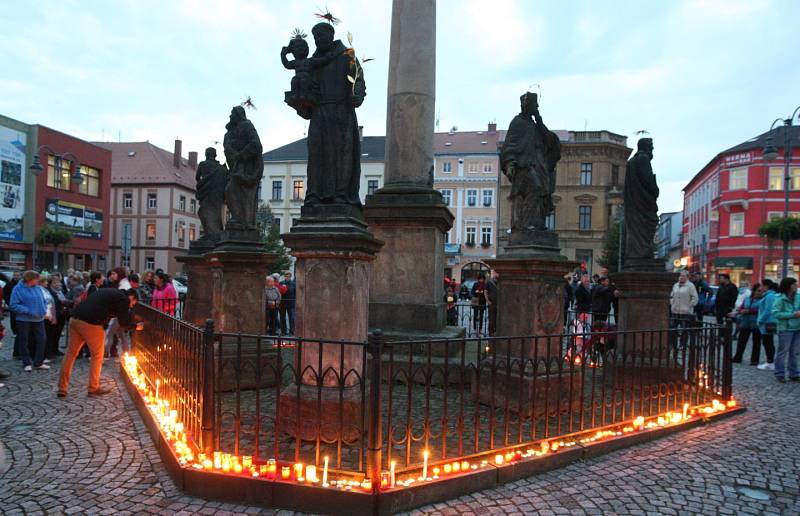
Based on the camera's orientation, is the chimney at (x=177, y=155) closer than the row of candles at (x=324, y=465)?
No

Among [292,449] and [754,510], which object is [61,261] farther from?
[754,510]

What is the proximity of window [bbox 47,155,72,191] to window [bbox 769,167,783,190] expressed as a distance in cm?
5313

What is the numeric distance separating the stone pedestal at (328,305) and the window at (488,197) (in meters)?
49.0

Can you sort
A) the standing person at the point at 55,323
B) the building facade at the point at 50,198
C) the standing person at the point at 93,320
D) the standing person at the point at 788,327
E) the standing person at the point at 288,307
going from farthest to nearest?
the building facade at the point at 50,198, the standing person at the point at 288,307, the standing person at the point at 55,323, the standing person at the point at 788,327, the standing person at the point at 93,320

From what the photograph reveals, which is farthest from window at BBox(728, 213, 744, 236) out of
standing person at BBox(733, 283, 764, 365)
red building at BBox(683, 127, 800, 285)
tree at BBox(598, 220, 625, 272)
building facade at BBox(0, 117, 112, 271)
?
building facade at BBox(0, 117, 112, 271)

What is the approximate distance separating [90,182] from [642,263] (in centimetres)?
4019

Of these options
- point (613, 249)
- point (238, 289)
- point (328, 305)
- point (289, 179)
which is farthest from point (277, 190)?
point (328, 305)

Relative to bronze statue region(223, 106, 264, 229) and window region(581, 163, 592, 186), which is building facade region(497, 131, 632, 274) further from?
bronze statue region(223, 106, 264, 229)

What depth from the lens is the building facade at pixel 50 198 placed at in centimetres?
3203

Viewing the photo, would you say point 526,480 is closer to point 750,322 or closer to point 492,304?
point 492,304

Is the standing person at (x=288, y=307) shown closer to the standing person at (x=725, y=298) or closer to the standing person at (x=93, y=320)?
the standing person at (x=93, y=320)

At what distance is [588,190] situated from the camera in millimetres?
50125

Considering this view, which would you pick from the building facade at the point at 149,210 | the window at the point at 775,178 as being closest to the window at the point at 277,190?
the building facade at the point at 149,210

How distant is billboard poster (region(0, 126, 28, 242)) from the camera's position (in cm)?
3152
